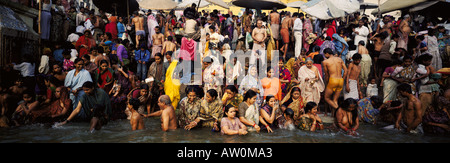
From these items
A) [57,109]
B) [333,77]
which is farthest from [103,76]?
[333,77]

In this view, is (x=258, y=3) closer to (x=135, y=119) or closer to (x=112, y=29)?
(x=112, y=29)

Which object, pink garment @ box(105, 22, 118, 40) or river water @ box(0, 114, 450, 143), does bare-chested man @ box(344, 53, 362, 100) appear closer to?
river water @ box(0, 114, 450, 143)

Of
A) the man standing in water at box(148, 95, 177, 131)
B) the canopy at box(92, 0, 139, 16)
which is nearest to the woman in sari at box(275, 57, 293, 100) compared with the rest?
the man standing in water at box(148, 95, 177, 131)

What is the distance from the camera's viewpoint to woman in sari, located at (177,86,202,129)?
6.21m

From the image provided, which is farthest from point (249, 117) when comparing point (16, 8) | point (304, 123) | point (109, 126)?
point (16, 8)

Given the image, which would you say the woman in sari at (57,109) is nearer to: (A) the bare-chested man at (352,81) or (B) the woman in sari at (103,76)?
(B) the woman in sari at (103,76)

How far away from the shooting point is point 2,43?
23.2 ft

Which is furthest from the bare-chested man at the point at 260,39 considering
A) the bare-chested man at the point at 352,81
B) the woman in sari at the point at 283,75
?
the bare-chested man at the point at 352,81

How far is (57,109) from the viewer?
6.80m

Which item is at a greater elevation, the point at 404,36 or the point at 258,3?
the point at 258,3

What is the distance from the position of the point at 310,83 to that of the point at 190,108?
10.9 feet

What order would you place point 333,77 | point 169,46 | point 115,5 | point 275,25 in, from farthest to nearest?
point 115,5, point 275,25, point 169,46, point 333,77

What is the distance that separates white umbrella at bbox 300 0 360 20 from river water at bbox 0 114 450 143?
6.16m
